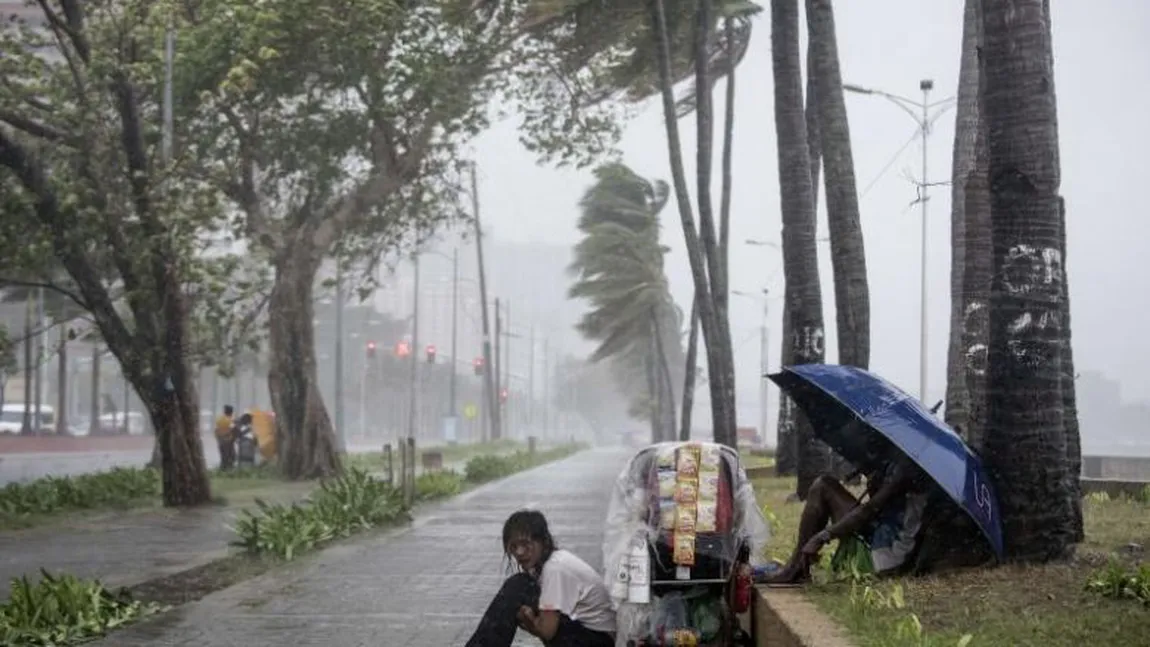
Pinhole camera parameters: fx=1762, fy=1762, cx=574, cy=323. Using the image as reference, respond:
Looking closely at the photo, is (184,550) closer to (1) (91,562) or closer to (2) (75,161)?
(1) (91,562)

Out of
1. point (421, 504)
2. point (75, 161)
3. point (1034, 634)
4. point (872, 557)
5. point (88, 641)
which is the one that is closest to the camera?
point (1034, 634)

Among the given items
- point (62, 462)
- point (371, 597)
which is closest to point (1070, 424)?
point (371, 597)

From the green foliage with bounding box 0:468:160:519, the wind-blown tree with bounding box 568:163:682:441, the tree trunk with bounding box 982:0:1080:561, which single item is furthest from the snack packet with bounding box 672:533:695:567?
the wind-blown tree with bounding box 568:163:682:441

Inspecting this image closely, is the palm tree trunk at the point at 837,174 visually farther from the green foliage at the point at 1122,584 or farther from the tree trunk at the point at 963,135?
the green foliage at the point at 1122,584

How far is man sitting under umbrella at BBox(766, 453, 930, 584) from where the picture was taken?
10.1 meters

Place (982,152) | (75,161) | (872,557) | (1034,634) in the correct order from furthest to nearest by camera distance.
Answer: (75,161) → (982,152) → (872,557) → (1034,634)

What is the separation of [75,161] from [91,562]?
9.97 meters

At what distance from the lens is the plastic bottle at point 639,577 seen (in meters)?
9.12

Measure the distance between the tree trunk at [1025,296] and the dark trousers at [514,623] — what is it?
2747 mm

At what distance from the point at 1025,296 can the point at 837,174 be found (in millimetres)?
9813

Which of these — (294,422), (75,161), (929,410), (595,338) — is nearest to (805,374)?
(929,410)

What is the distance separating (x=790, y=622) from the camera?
8672 mm

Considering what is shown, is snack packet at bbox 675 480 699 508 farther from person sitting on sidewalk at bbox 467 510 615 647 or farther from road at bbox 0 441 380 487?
road at bbox 0 441 380 487

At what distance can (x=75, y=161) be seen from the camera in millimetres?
26344
